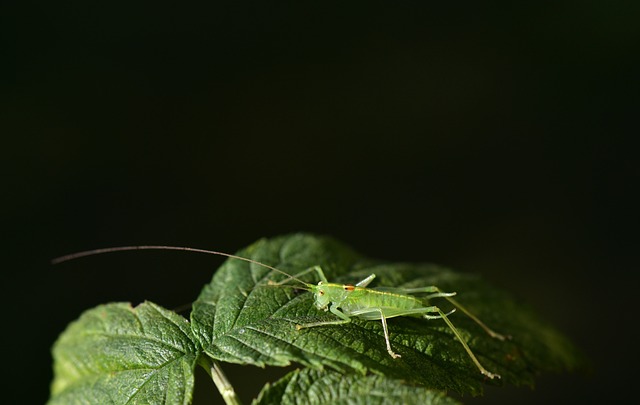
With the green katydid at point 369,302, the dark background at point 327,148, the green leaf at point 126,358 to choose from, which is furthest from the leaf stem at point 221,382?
the dark background at point 327,148

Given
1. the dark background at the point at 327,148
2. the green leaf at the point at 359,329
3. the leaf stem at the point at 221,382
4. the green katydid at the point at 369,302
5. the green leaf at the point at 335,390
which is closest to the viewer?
the green leaf at the point at 335,390

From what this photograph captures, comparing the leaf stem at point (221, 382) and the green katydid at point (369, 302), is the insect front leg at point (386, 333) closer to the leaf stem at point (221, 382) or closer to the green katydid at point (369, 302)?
the green katydid at point (369, 302)

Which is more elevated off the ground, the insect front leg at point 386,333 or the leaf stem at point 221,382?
the insect front leg at point 386,333

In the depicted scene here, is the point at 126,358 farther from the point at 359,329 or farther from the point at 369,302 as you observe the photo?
the point at 369,302

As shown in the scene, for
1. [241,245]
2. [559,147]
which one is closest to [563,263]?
[559,147]

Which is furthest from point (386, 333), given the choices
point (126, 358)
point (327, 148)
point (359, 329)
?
point (327, 148)

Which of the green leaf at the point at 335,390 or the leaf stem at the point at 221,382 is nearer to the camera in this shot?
the green leaf at the point at 335,390

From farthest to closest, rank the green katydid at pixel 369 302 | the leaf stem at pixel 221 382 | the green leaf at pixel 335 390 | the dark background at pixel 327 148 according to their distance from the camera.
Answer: the dark background at pixel 327 148
the green katydid at pixel 369 302
the leaf stem at pixel 221 382
the green leaf at pixel 335 390
